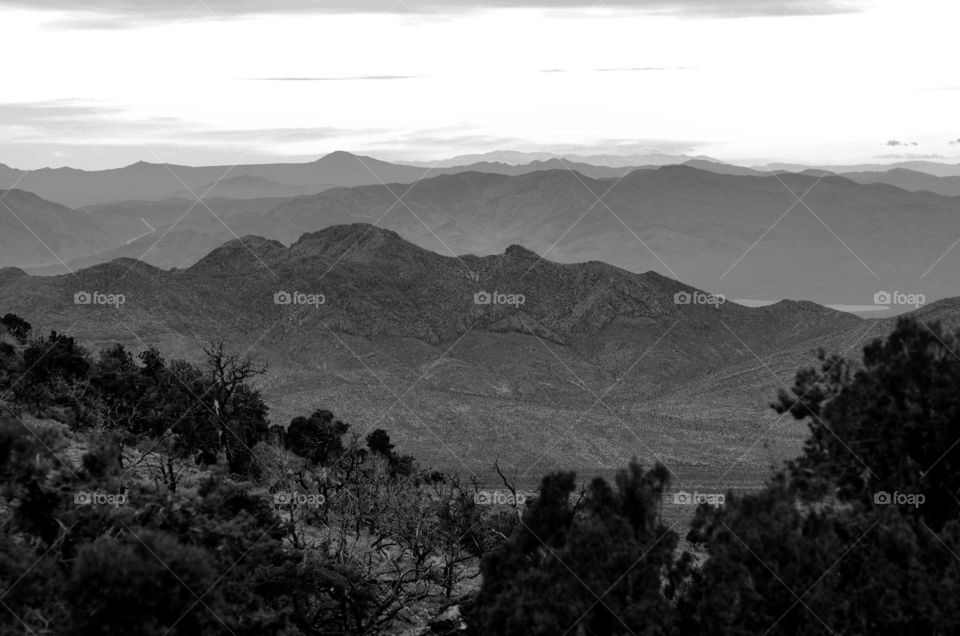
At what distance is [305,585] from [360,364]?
67.3 m

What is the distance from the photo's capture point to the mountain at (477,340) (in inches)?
3022

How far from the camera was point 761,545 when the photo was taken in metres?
23.5

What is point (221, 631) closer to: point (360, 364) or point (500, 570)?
point (500, 570)

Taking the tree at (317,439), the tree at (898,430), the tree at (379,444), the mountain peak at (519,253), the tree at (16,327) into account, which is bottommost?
the tree at (379,444)

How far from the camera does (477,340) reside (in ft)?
345

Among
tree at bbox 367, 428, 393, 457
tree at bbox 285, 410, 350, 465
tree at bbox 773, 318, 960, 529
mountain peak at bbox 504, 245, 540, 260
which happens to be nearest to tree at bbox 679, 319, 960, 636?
tree at bbox 773, 318, 960, 529

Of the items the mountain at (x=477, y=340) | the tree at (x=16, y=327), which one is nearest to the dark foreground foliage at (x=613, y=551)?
the tree at (x=16, y=327)

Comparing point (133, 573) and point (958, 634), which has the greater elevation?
point (133, 573)

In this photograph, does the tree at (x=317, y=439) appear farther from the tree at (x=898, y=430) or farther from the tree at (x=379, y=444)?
the tree at (x=898, y=430)

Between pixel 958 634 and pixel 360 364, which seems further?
pixel 360 364

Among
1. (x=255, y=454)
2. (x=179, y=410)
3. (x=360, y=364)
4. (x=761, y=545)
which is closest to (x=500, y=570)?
(x=761, y=545)

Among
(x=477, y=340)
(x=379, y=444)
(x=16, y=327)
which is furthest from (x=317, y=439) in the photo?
(x=477, y=340)

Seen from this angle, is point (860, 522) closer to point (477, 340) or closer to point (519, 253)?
point (477, 340)

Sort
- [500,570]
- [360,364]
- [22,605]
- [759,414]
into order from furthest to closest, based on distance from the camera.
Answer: [360,364]
[759,414]
[500,570]
[22,605]
